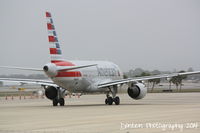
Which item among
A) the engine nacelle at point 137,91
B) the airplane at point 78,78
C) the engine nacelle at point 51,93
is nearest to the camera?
the airplane at point 78,78

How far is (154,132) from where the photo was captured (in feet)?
51.2

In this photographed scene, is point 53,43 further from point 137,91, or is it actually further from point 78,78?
point 137,91

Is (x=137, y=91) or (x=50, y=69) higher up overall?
(x=50, y=69)

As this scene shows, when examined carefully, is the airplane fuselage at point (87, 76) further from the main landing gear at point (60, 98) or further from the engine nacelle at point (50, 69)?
the main landing gear at point (60, 98)

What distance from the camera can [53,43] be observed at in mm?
34250

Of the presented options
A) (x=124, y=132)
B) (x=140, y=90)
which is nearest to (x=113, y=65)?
(x=140, y=90)

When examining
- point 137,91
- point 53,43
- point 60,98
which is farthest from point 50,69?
point 137,91

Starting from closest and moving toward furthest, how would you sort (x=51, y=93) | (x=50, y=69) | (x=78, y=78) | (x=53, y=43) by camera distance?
(x=50, y=69)
(x=53, y=43)
(x=78, y=78)
(x=51, y=93)

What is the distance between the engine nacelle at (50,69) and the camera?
108 ft

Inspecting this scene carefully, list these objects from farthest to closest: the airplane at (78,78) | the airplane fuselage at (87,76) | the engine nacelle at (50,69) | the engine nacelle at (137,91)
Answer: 1. the engine nacelle at (137,91)
2. the airplane fuselage at (87,76)
3. the airplane at (78,78)
4. the engine nacelle at (50,69)

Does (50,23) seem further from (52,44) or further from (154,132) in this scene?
(154,132)

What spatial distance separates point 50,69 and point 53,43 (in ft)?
7.45

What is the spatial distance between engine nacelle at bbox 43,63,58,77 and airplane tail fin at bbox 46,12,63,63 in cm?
75

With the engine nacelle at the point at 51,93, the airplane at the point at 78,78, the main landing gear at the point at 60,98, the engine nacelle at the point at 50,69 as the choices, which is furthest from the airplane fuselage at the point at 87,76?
the engine nacelle at the point at 51,93
